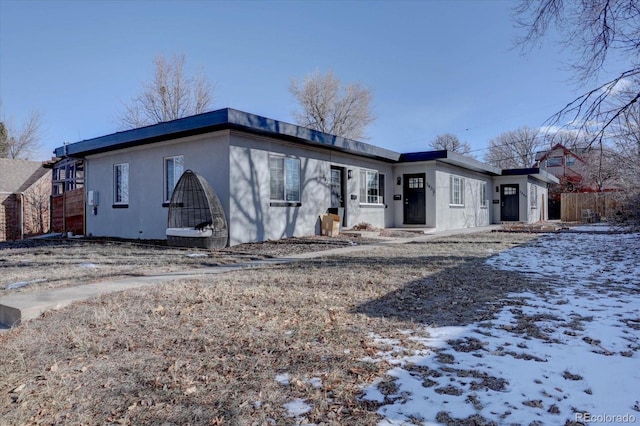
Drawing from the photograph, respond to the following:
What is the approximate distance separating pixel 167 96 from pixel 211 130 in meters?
18.8

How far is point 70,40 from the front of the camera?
1340 centimetres

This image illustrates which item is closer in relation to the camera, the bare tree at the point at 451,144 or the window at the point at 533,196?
the window at the point at 533,196

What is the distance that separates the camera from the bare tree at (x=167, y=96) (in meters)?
25.6

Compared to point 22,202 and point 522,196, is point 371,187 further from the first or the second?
point 22,202

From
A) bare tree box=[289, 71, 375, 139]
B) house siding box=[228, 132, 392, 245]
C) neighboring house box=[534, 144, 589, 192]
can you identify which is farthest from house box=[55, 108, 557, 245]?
neighboring house box=[534, 144, 589, 192]

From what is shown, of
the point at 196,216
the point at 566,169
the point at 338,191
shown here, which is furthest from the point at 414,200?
the point at 566,169

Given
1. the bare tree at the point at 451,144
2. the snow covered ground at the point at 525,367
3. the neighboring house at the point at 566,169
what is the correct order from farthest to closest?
the bare tree at the point at 451,144 → the neighboring house at the point at 566,169 → the snow covered ground at the point at 525,367

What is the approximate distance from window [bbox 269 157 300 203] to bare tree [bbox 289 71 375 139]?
18.8m

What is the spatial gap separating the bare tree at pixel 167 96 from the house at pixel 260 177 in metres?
13.0

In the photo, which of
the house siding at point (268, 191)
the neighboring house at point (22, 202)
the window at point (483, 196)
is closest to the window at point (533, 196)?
the window at point (483, 196)

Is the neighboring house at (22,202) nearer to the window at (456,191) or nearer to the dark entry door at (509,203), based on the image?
the window at (456,191)

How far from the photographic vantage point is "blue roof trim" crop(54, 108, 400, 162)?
29.1ft

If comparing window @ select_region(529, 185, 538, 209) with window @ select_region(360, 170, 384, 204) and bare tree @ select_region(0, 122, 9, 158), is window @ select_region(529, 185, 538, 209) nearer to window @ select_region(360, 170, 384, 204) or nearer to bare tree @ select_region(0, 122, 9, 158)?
window @ select_region(360, 170, 384, 204)

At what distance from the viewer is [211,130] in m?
9.51
